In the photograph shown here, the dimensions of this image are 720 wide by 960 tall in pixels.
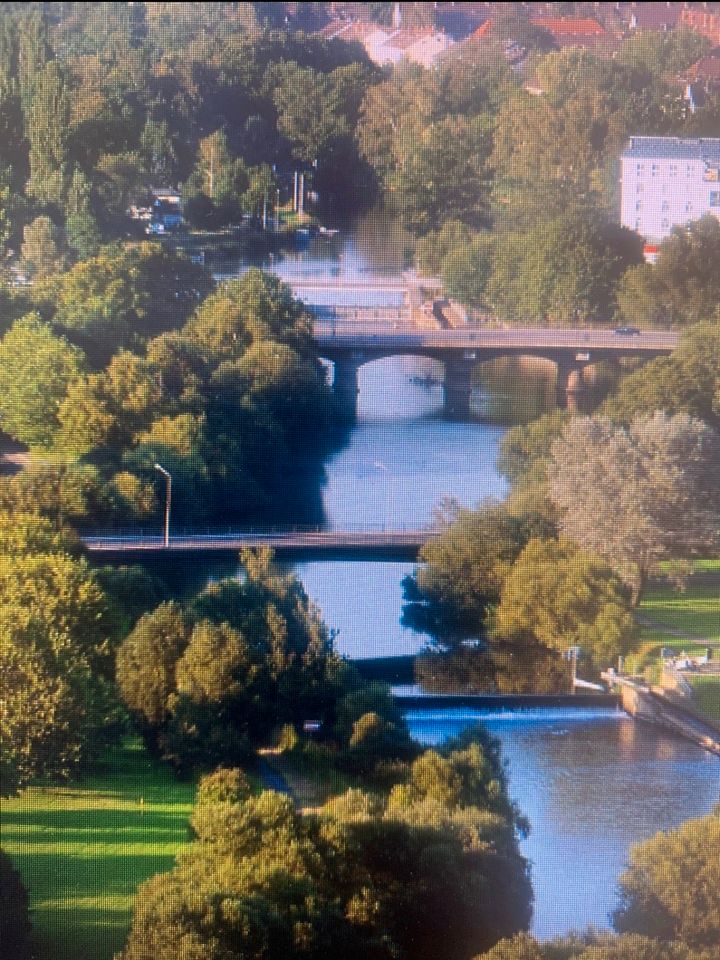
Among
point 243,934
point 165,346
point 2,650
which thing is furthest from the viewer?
point 165,346

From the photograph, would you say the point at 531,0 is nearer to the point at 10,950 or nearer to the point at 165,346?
the point at 165,346

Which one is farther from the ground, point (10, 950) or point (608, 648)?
point (608, 648)

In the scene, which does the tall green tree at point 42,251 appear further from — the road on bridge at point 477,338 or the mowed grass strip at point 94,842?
the mowed grass strip at point 94,842

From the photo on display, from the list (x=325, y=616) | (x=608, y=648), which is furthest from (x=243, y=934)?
(x=608, y=648)

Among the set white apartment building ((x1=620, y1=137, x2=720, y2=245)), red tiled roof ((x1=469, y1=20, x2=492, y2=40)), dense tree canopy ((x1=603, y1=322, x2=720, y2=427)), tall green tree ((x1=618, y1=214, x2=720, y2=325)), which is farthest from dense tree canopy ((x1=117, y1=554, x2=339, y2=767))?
red tiled roof ((x1=469, y1=20, x2=492, y2=40))

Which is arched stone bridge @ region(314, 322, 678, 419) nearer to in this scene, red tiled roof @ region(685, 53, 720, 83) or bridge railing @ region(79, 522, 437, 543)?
bridge railing @ region(79, 522, 437, 543)
